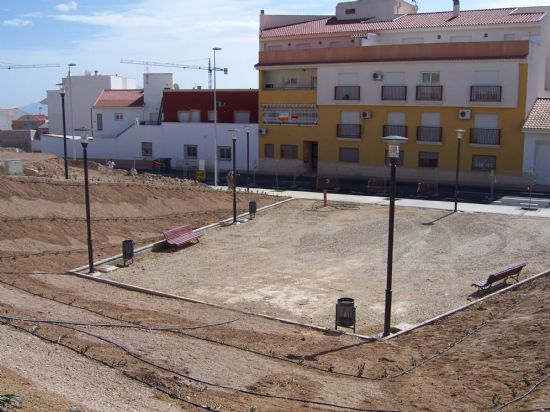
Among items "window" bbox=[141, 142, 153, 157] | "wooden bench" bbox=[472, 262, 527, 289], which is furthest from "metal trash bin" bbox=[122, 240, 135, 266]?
"window" bbox=[141, 142, 153, 157]

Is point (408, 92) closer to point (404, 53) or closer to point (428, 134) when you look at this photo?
point (404, 53)

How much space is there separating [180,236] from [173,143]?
92.5 feet

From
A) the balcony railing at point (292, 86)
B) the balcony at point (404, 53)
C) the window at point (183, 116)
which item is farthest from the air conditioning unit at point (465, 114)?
the window at point (183, 116)

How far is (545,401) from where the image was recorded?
9.32m

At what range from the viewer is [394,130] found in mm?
43062

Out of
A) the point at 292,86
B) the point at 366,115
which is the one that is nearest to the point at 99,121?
the point at 292,86

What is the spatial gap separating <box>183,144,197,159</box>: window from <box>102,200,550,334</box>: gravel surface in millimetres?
21715

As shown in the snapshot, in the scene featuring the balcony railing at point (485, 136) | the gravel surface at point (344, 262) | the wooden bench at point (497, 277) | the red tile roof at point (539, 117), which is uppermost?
the red tile roof at point (539, 117)

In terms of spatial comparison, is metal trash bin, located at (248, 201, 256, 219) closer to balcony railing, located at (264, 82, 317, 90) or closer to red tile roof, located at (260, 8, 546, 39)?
balcony railing, located at (264, 82, 317, 90)

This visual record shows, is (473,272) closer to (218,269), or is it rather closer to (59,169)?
(218,269)

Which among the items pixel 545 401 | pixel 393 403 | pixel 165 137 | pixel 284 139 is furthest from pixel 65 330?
pixel 165 137

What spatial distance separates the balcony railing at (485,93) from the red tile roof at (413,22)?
695 centimetres

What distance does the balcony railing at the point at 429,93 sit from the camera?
41.2m

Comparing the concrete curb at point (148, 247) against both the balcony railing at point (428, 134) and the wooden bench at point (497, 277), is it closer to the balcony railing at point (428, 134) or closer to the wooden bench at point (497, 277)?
the wooden bench at point (497, 277)
